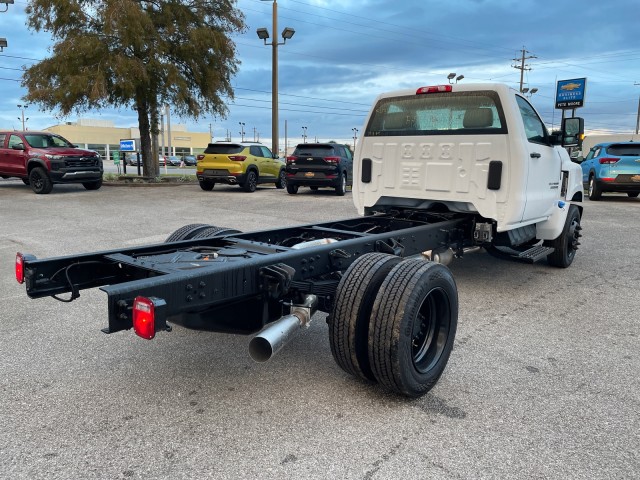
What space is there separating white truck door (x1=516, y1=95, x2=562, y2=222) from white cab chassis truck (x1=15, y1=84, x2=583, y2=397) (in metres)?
0.02

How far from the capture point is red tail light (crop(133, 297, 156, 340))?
7.72ft

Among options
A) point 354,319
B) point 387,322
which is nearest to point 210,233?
point 354,319

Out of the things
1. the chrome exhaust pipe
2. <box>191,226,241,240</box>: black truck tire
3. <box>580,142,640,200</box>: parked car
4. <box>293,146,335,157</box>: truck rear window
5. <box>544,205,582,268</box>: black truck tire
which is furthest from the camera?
<box>293,146,335,157</box>: truck rear window

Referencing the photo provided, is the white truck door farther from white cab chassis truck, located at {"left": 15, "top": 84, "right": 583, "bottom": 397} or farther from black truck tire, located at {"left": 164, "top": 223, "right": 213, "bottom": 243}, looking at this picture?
black truck tire, located at {"left": 164, "top": 223, "right": 213, "bottom": 243}

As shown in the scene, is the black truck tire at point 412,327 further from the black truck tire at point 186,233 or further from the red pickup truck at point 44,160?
the red pickup truck at point 44,160

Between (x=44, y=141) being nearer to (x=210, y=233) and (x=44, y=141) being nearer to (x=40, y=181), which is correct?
(x=40, y=181)

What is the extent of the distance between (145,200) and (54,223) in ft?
15.4

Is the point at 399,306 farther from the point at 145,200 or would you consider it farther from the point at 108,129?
the point at 108,129

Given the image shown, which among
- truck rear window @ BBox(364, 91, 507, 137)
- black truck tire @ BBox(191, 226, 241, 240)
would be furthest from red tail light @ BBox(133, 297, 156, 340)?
truck rear window @ BBox(364, 91, 507, 137)

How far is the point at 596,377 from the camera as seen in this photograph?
11.6 feet

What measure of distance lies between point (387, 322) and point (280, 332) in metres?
0.63

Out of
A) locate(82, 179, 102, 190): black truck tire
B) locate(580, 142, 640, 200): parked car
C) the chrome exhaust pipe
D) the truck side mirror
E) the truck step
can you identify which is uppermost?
the truck side mirror

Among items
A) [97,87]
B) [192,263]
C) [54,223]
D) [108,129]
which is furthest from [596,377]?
[108,129]

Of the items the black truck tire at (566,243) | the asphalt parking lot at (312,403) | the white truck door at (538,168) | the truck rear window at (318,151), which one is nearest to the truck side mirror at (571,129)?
the white truck door at (538,168)
